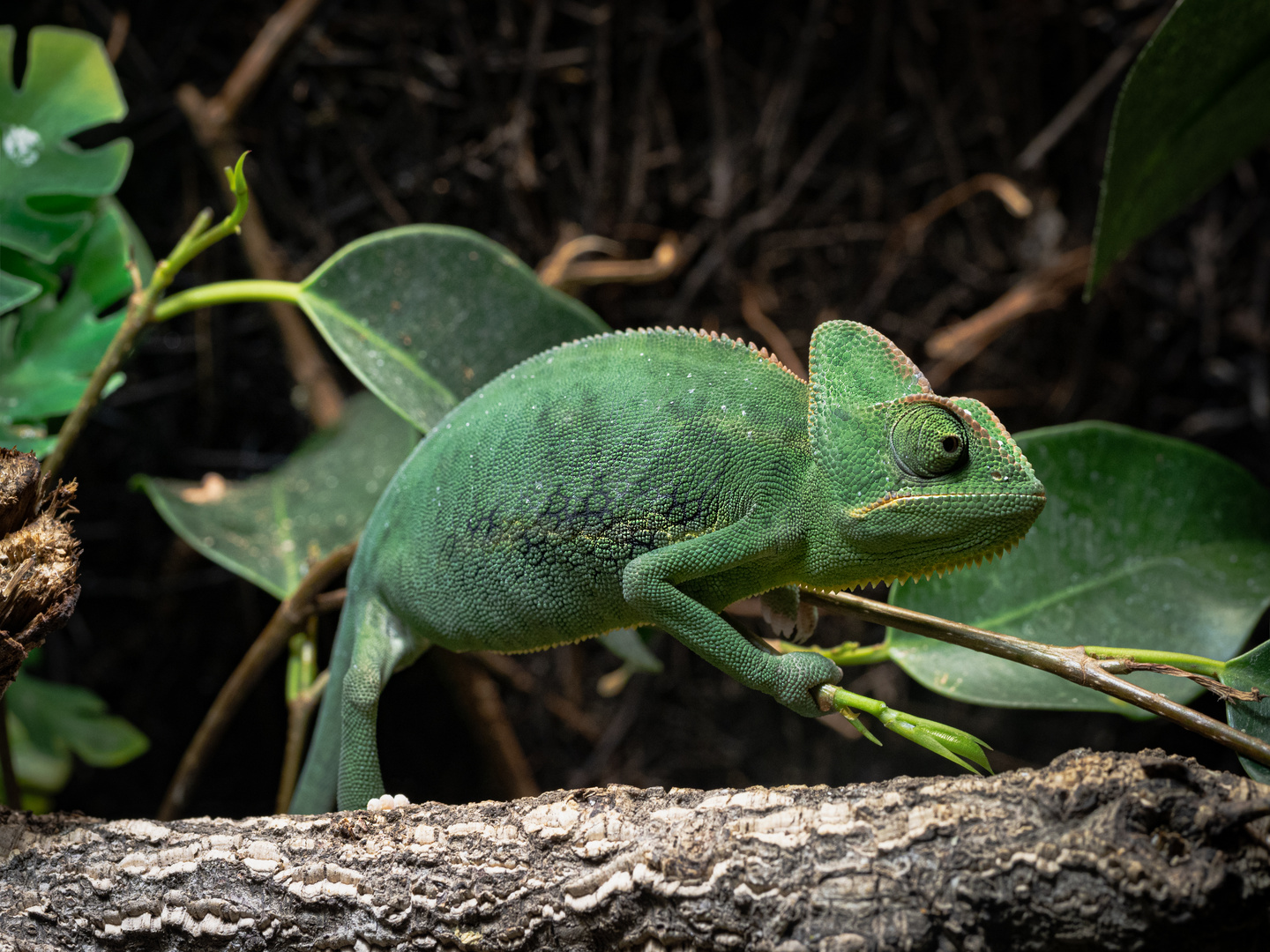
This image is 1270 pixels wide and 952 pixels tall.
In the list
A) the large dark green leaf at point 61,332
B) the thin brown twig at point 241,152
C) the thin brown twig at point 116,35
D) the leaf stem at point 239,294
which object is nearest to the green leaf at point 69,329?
the large dark green leaf at point 61,332

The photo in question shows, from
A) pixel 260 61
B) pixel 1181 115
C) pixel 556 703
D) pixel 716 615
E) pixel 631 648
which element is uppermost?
pixel 1181 115

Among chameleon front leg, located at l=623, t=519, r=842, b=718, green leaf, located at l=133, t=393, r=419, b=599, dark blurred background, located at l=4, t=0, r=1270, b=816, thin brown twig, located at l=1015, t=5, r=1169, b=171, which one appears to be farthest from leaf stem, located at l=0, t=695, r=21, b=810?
thin brown twig, located at l=1015, t=5, r=1169, b=171

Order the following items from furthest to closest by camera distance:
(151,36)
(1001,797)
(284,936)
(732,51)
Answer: (732,51) < (151,36) < (284,936) < (1001,797)

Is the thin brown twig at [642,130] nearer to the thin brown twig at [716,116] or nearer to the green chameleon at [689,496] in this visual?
the thin brown twig at [716,116]

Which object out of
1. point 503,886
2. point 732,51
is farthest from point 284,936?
point 732,51

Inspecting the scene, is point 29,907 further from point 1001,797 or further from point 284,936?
point 1001,797

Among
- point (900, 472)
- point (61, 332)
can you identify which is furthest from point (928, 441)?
point (61, 332)

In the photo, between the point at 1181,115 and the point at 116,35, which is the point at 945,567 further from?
the point at 116,35
